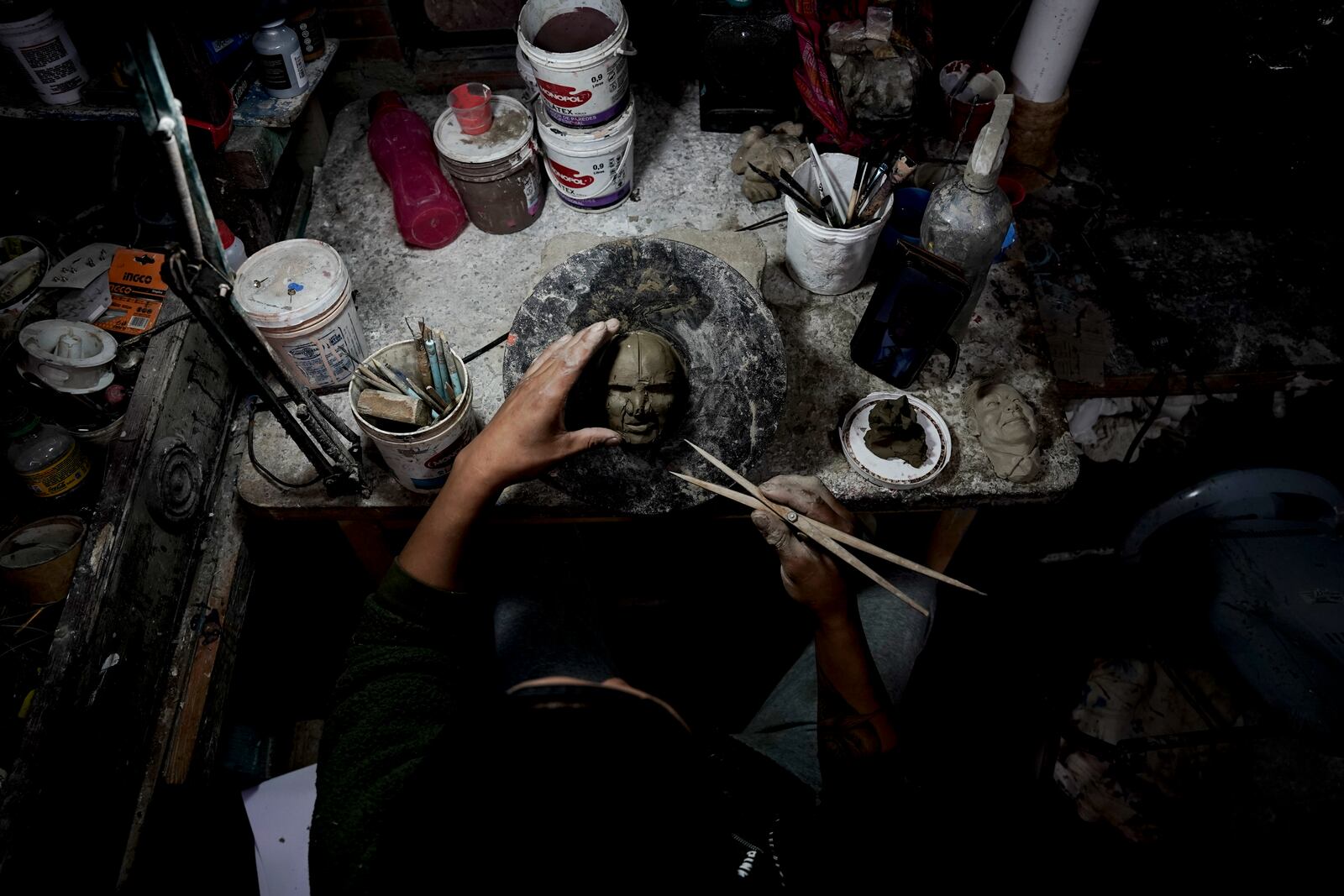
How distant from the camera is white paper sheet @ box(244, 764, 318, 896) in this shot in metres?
1.82

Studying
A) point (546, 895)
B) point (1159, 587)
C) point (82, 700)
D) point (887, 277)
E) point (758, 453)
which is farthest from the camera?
point (1159, 587)

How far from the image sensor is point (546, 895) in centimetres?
82

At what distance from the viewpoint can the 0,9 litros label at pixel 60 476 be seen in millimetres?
1722

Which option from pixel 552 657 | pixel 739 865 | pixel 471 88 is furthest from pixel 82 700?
pixel 471 88

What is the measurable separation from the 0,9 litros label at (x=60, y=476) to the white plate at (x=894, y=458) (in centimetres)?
184

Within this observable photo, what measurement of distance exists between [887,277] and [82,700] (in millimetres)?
1898

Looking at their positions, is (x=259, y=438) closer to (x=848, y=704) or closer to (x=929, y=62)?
(x=848, y=704)

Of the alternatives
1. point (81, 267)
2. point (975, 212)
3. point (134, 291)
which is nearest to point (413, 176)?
point (134, 291)

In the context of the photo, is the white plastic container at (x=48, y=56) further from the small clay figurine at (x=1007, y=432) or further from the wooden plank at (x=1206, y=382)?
the wooden plank at (x=1206, y=382)

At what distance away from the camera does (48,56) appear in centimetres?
177

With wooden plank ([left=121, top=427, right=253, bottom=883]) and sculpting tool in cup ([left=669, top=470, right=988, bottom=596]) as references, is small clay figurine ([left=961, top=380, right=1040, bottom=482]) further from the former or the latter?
wooden plank ([left=121, top=427, right=253, bottom=883])

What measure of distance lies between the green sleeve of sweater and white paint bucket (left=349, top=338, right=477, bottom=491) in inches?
10.1

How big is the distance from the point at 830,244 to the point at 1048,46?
99cm

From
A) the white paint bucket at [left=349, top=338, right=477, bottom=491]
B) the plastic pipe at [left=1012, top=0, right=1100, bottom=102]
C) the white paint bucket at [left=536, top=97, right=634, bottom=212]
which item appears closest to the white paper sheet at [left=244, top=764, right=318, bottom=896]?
the white paint bucket at [left=349, top=338, right=477, bottom=491]
